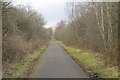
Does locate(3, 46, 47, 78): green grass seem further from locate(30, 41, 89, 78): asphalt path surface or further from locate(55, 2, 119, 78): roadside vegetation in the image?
locate(55, 2, 119, 78): roadside vegetation

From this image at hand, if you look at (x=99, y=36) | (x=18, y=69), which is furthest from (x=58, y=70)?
(x=99, y=36)

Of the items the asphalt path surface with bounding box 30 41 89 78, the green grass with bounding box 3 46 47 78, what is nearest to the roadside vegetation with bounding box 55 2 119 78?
the asphalt path surface with bounding box 30 41 89 78

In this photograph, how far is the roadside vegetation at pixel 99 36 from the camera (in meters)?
19.4

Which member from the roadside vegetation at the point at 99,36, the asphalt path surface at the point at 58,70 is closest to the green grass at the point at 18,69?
the asphalt path surface at the point at 58,70

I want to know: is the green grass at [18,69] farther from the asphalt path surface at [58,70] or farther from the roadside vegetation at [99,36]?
the roadside vegetation at [99,36]

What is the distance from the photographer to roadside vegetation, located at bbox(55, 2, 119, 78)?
19422mm

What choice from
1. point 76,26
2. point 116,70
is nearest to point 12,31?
point 116,70

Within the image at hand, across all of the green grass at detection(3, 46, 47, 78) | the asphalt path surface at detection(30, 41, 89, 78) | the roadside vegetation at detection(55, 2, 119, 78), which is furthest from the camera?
the roadside vegetation at detection(55, 2, 119, 78)

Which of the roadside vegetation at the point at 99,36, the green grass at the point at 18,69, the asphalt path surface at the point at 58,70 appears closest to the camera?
the green grass at the point at 18,69

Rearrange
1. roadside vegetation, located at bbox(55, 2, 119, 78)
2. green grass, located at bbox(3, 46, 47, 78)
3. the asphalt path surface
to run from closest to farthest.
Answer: green grass, located at bbox(3, 46, 47, 78), the asphalt path surface, roadside vegetation, located at bbox(55, 2, 119, 78)

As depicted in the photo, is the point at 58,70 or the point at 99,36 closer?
the point at 58,70

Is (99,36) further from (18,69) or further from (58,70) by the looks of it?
(18,69)

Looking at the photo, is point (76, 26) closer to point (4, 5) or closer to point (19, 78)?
point (4, 5)

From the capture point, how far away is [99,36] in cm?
3231
